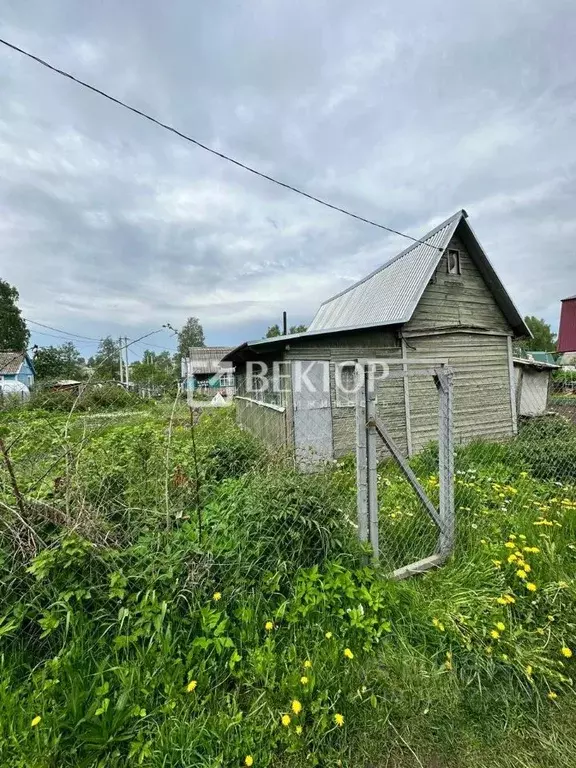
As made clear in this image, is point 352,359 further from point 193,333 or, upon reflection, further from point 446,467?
point 193,333

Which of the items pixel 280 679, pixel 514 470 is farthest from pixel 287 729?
pixel 514 470

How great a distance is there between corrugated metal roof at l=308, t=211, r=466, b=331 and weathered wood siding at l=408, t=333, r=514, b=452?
94 centimetres

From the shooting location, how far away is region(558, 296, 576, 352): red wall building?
2673 centimetres

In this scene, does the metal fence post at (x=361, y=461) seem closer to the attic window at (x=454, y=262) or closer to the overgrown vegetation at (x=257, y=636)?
the overgrown vegetation at (x=257, y=636)

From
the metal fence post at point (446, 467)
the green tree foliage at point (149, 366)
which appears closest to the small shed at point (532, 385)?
the metal fence post at point (446, 467)

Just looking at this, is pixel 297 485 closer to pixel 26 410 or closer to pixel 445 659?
pixel 445 659

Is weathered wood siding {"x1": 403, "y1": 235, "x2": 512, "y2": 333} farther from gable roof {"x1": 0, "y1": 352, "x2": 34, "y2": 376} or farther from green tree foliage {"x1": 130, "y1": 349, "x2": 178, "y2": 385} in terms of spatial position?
green tree foliage {"x1": 130, "y1": 349, "x2": 178, "y2": 385}

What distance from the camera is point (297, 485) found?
8.20 feet

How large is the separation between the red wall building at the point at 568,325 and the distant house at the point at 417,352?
77.0 feet

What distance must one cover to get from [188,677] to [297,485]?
1.22 meters

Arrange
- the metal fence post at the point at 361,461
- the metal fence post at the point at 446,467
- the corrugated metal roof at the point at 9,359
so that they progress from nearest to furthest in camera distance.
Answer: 1. the corrugated metal roof at the point at 9,359
2. the metal fence post at the point at 361,461
3. the metal fence post at the point at 446,467

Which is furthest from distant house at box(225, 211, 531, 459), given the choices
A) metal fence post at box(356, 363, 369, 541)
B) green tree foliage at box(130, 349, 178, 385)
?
green tree foliage at box(130, 349, 178, 385)

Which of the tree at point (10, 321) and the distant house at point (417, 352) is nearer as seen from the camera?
the distant house at point (417, 352)

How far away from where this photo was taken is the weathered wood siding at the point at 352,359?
22.5 feet
